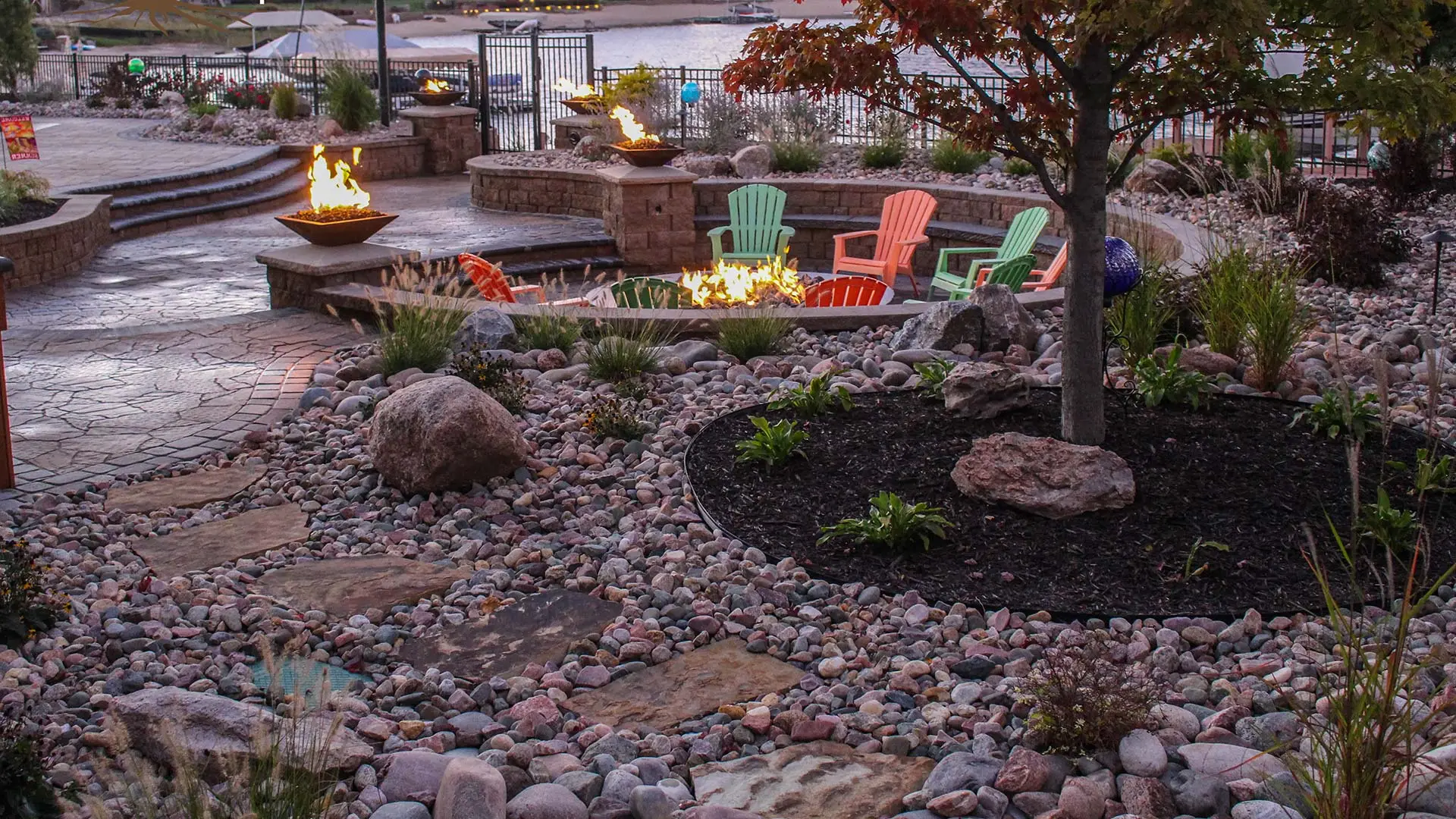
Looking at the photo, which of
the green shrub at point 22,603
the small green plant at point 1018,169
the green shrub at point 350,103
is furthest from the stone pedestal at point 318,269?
the green shrub at point 350,103

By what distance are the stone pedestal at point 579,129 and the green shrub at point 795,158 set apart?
2550 millimetres

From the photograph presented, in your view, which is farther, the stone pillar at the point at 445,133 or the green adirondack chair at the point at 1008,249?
the stone pillar at the point at 445,133

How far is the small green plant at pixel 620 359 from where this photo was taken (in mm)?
6820

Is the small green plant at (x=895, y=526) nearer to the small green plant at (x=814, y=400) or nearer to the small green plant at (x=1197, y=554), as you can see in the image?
the small green plant at (x=1197, y=554)

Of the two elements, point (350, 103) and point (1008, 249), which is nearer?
point (1008, 249)

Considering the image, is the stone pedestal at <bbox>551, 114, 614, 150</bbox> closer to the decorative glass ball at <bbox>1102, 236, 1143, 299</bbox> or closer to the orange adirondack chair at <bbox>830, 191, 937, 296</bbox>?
the orange adirondack chair at <bbox>830, 191, 937, 296</bbox>

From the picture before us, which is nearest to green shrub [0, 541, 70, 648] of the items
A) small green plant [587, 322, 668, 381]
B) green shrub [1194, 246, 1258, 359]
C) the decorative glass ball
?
small green plant [587, 322, 668, 381]

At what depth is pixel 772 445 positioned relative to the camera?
5414 millimetres

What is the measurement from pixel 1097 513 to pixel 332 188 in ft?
19.6

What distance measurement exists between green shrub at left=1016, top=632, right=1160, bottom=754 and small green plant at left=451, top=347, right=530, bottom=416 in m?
3.39

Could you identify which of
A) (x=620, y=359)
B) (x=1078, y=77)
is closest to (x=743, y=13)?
(x=620, y=359)

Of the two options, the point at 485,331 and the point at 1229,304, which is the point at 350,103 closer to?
the point at 485,331

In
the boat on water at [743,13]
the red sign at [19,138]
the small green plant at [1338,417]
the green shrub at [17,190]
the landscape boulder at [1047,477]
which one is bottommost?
the landscape boulder at [1047,477]

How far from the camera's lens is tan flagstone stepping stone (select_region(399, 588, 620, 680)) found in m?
4.03
